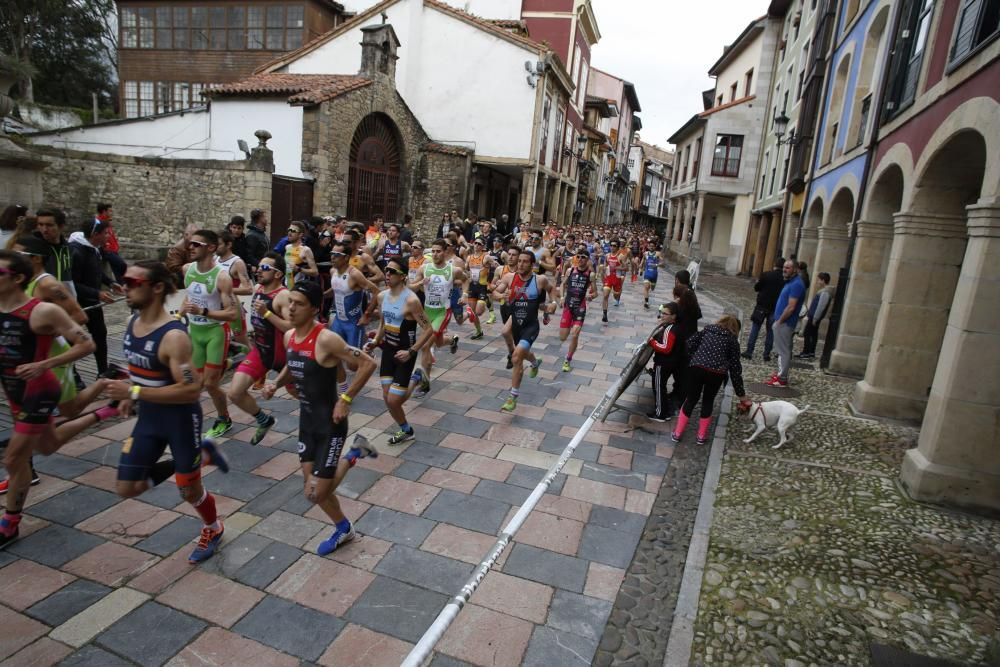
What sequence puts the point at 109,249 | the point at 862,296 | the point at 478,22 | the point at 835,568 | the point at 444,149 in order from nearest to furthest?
the point at 835,568 < the point at 109,249 < the point at 862,296 < the point at 478,22 < the point at 444,149

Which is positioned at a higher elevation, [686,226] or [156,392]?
[686,226]

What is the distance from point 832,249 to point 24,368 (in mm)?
13948

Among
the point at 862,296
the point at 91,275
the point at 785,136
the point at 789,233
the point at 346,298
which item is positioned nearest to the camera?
the point at 91,275

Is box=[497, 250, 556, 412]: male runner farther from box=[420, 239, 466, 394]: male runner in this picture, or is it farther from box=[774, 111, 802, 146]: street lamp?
box=[774, 111, 802, 146]: street lamp

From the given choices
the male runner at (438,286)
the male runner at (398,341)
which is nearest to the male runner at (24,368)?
the male runner at (398,341)

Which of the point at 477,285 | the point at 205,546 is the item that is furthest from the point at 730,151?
the point at 205,546

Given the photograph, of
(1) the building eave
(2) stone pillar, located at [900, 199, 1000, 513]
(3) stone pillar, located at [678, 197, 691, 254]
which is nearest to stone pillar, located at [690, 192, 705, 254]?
(3) stone pillar, located at [678, 197, 691, 254]

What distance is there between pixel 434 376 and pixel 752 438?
4.36 m

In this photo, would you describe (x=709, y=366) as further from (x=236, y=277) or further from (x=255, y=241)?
(x=255, y=241)

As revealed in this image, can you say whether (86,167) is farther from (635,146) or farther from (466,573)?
(635,146)

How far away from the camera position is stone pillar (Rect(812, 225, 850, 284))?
12570 mm

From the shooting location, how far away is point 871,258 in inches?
376

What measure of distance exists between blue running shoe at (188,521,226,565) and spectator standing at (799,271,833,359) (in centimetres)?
1085

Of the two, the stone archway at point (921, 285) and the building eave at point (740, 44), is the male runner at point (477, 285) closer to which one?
the stone archway at point (921, 285)
